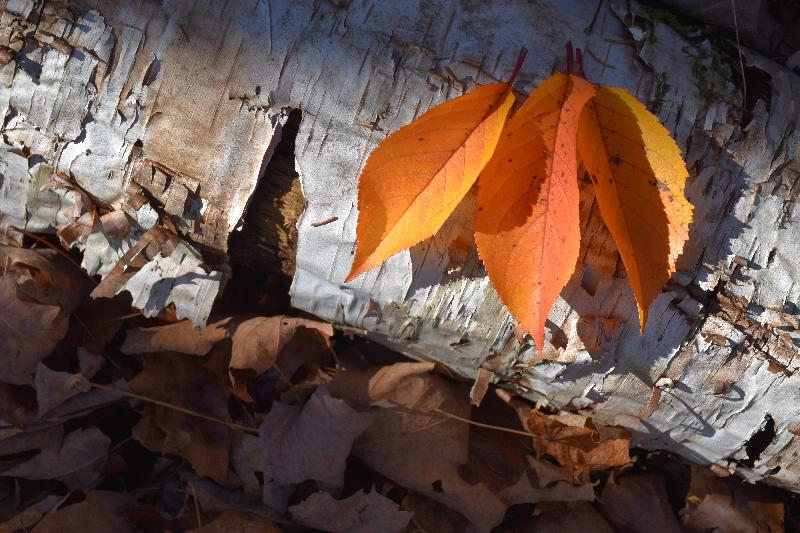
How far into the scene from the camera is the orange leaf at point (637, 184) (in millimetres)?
1039

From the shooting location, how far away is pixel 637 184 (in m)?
1.07

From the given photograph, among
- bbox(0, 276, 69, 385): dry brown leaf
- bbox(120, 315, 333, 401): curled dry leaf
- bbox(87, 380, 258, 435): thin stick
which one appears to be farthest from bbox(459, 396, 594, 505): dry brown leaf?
bbox(0, 276, 69, 385): dry brown leaf

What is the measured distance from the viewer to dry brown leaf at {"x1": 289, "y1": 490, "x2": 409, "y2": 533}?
55.7 inches

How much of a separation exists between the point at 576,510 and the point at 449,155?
0.99 m

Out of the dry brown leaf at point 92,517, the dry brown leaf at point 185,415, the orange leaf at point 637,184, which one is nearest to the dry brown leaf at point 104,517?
the dry brown leaf at point 92,517

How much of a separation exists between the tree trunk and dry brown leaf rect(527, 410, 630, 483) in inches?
5.8

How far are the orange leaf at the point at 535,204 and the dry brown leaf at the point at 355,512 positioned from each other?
676 millimetres

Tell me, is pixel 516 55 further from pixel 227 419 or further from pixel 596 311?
pixel 227 419

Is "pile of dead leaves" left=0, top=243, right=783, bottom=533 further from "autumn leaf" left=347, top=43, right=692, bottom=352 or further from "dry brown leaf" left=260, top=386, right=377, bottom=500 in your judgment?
"autumn leaf" left=347, top=43, right=692, bottom=352

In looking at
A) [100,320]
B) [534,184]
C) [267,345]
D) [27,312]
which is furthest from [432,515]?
[27,312]

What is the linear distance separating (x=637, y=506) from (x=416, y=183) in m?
1.06

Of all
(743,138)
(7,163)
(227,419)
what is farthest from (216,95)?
(743,138)

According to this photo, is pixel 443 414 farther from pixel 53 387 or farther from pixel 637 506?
pixel 53 387

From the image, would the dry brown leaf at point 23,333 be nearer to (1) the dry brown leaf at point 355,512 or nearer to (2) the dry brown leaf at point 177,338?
(2) the dry brown leaf at point 177,338
